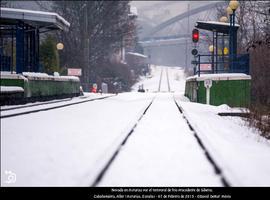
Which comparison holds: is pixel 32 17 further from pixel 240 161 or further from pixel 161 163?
pixel 240 161

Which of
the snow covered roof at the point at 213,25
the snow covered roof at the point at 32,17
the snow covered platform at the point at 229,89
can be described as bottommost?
the snow covered platform at the point at 229,89

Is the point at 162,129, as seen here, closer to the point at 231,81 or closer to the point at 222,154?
the point at 222,154

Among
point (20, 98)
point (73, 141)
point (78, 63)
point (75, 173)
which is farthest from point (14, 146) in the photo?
point (78, 63)

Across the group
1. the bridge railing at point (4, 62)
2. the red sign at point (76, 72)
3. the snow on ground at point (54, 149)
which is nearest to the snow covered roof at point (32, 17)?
the bridge railing at point (4, 62)

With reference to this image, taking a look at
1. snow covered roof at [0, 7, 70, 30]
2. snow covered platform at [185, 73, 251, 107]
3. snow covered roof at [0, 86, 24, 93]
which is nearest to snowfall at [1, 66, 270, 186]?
snow covered roof at [0, 86, 24, 93]

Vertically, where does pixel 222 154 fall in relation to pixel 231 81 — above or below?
below

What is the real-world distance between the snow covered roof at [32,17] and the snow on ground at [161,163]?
9266 mm

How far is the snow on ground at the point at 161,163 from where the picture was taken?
3527 mm

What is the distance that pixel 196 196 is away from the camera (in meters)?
3.33

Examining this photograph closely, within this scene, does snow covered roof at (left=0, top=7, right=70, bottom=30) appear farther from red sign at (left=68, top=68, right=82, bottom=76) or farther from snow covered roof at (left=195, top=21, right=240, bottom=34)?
red sign at (left=68, top=68, right=82, bottom=76)

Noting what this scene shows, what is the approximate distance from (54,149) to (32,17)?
10.3m

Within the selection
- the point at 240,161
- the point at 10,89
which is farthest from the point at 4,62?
the point at 240,161

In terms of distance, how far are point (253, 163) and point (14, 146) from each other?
3.40m

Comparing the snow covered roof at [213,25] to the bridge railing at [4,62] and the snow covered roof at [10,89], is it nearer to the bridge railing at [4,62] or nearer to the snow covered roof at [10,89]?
the bridge railing at [4,62]
